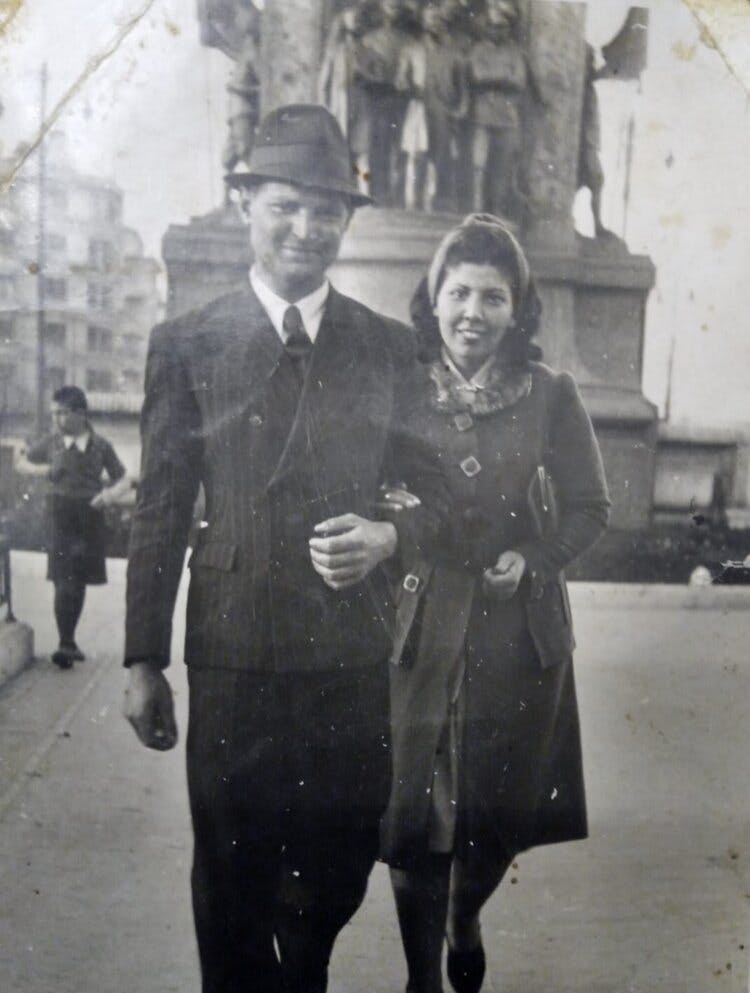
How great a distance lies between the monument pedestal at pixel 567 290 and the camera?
1.96 metres

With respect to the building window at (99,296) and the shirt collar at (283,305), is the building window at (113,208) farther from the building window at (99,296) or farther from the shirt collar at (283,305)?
the shirt collar at (283,305)

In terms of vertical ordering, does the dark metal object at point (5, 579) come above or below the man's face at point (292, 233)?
below

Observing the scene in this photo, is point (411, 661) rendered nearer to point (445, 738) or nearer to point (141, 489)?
point (445, 738)

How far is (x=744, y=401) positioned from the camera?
2205mm

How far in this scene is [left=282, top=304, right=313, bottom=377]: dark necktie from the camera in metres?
1.94

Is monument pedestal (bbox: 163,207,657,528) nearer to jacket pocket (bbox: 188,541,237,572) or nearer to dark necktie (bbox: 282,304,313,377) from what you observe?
dark necktie (bbox: 282,304,313,377)

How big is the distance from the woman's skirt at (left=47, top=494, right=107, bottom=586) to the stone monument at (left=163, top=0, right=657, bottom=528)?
0.37 m

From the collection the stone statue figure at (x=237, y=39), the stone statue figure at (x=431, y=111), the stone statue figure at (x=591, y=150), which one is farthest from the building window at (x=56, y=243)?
the stone statue figure at (x=591, y=150)

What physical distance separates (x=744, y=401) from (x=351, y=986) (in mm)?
1260

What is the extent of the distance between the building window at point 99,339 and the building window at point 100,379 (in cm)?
4

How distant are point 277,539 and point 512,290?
0.58m

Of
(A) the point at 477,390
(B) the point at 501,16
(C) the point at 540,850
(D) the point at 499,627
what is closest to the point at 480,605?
(D) the point at 499,627

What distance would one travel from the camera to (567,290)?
2072mm

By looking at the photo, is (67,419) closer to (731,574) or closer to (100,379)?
(100,379)
